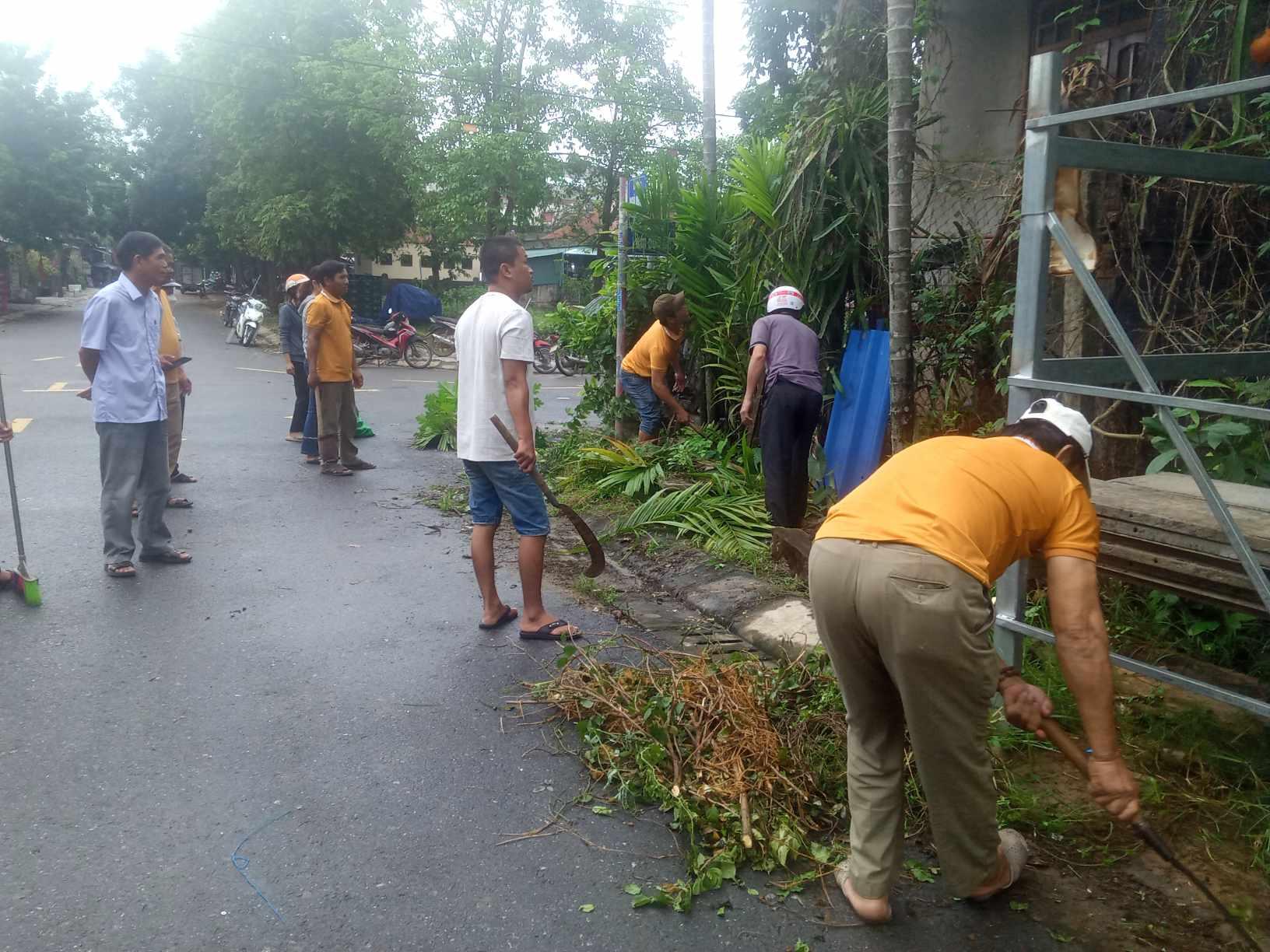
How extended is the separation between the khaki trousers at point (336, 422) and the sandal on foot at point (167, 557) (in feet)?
9.17

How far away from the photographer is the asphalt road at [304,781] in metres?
2.73

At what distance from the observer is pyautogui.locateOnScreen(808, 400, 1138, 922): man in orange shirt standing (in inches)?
94.0

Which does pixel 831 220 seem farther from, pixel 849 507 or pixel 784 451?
pixel 849 507

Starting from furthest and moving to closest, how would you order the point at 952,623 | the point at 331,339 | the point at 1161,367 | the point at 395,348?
1. the point at 395,348
2. the point at 331,339
3. the point at 1161,367
4. the point at 952,623

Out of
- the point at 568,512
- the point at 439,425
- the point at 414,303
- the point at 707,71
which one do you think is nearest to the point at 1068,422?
the point at 568,512

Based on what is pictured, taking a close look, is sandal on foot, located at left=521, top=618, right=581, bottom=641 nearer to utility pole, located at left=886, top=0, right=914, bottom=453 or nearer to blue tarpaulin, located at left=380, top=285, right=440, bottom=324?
utility pole, located at left=886, top=0, right=914, bottom=453

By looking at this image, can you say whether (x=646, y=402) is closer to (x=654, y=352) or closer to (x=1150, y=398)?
(x=654, y=352)

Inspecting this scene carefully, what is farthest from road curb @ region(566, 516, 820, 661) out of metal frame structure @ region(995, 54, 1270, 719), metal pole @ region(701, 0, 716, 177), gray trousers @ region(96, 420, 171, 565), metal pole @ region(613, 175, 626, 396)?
metal pole @ region(701, 0, 716, 177)

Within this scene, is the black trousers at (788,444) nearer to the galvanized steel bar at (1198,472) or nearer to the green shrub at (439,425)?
the galvanized steel bar at (1198,472)

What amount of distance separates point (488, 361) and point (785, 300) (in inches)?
95.0

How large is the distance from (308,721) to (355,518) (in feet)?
11.6

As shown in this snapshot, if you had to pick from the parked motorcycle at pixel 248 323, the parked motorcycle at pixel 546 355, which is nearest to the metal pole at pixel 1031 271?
the parked motorcycle at pixel 546 355

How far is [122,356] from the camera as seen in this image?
573cm

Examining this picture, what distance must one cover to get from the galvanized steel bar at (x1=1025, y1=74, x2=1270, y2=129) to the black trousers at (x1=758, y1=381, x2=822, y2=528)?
3.03 m
